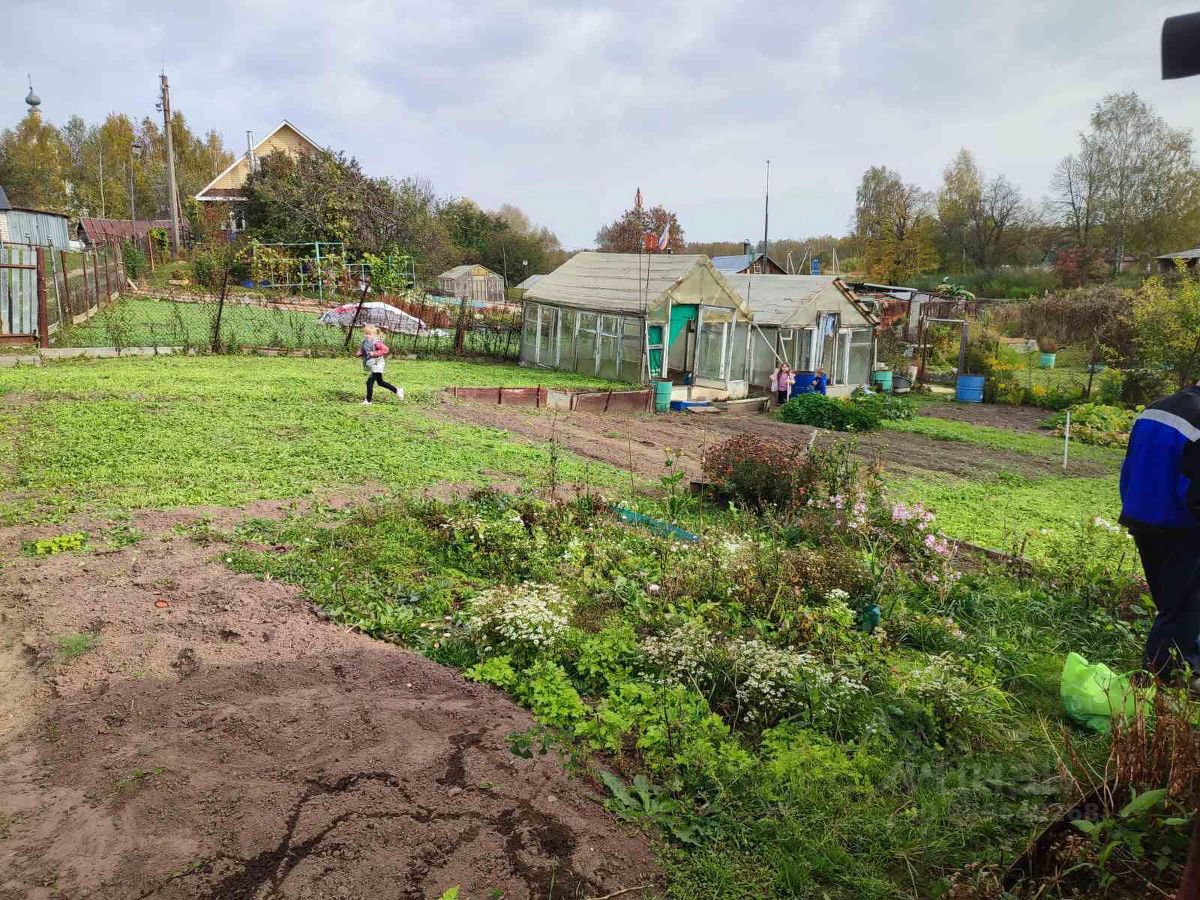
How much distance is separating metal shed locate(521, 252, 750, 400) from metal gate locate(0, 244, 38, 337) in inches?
468

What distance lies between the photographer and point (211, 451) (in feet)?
30.6

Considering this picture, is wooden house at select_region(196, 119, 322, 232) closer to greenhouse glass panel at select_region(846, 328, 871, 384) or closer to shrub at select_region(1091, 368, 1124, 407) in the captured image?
greenhouse glass panel at select_region(846, 328, 871, 384)

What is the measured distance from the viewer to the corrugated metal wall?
33.3 metres

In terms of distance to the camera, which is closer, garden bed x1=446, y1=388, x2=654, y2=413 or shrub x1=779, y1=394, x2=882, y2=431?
garden bed x1=446, y1=388, x2=654, y2=413

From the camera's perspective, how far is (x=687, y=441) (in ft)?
48.0

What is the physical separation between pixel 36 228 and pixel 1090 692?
43372mm

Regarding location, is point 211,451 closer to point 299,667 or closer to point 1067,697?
point 299,667

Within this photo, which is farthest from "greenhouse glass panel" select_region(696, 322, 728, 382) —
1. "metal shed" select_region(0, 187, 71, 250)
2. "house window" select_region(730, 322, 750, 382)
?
"metal shed" select_region(0, 187, 71, 250)

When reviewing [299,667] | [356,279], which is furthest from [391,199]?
[299,667]

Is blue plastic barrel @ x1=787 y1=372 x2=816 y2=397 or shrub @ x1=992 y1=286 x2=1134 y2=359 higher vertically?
shrub @ x1=992 y1=286 x2=1134 y2=359

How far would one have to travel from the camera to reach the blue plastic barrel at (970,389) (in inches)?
914

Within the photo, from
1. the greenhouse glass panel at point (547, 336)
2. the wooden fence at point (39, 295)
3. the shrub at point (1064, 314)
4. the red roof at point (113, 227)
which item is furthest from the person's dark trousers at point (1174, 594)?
the red roof at point (113, 227)

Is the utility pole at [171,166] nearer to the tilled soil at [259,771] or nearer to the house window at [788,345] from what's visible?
the house window at [788,345]

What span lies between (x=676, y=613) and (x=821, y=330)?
18.2 m
